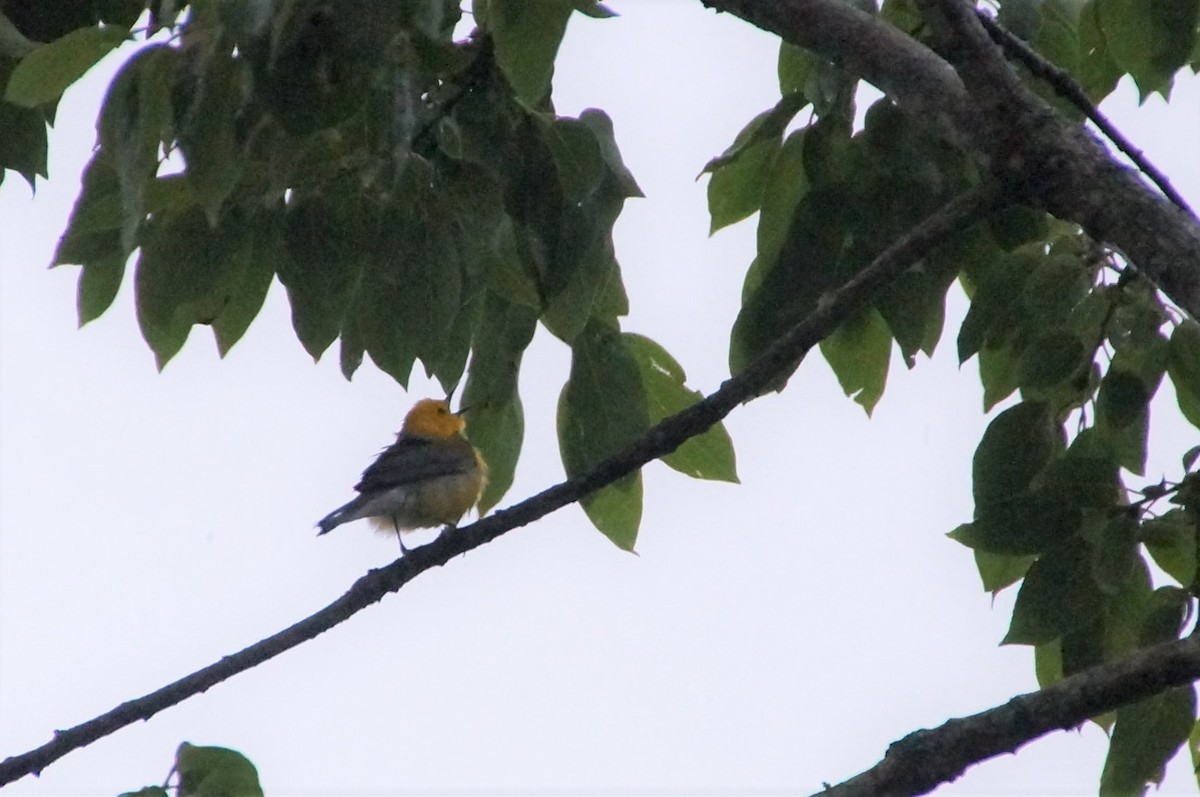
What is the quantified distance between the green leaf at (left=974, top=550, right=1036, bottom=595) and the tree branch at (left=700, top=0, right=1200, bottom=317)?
3.54 feet

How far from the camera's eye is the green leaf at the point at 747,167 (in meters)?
3.60

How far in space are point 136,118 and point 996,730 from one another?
174 centimetres

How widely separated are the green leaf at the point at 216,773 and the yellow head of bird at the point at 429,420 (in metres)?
6.78

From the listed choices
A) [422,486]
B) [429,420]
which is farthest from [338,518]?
[429,420]

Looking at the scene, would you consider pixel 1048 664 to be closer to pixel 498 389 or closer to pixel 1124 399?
pixel 1124 399

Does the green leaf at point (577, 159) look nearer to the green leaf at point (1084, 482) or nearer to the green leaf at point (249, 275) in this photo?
the green leaf at point (249, 275)

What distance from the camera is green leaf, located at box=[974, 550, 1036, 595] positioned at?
346 centimetres

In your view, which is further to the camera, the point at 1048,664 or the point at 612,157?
the point at 1048,664

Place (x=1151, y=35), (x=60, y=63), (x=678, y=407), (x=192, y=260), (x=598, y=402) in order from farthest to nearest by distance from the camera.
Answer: (x=678, y=407) → (x=598, y=402) → (x=192, y=260) → (x=1151, y=35) → (x=60, y=63)

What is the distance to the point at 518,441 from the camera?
397 centimetres

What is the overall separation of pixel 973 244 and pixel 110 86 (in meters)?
2.04

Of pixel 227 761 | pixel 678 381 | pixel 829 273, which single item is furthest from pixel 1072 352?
pixel 227 761

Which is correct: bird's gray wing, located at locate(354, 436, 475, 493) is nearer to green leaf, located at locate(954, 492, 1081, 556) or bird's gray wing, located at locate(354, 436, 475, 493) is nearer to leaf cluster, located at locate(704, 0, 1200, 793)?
leaf cluster, located at locate(704, 0, 1200, 793)

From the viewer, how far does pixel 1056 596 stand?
3016mm
